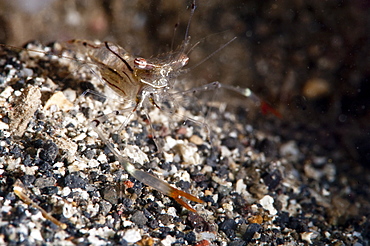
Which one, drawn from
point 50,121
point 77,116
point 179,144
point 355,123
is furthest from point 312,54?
point 50,121

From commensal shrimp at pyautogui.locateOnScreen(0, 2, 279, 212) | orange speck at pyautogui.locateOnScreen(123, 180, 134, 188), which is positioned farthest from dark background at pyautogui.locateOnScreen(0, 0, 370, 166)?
orange speck at pyautogui.locateOnScreen(123, 180, 134, 188)

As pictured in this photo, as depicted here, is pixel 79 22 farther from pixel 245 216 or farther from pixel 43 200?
pixel 245 216

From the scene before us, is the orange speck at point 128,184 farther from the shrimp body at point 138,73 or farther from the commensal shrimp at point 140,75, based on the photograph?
the shrimp body at point 138,73

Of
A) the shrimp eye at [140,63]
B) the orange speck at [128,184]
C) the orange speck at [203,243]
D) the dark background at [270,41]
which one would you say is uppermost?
the dark background at [270,41]

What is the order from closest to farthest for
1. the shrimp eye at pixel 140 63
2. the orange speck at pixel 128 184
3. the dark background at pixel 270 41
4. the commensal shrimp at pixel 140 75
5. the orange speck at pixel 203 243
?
the orange speck at pixel 203 243 < the orange speck at pixel 128 184 < the shrimp eye at pixel 140 63 < the commensal shrimp at pixel 140 75 < the dark background at pixel 270 41

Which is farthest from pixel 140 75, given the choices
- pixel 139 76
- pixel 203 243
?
pixel 203 243

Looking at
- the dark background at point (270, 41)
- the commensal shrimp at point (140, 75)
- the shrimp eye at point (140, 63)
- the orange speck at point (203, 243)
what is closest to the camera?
the orange speck at point (203, 243)

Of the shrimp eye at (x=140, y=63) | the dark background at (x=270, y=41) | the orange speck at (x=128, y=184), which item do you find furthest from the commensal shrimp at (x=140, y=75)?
the dark background at (x=270, y=41)

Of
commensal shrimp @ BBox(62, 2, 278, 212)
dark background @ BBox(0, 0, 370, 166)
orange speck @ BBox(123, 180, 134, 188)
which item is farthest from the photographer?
dark background @ BBox(0, 0, 370, 166)

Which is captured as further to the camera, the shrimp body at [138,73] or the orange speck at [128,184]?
the shrimp body at [138,73]

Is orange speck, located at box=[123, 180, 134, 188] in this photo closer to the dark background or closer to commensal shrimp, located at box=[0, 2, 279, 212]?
commensal shrimp, located at box=[0, 2, 279, 212]
